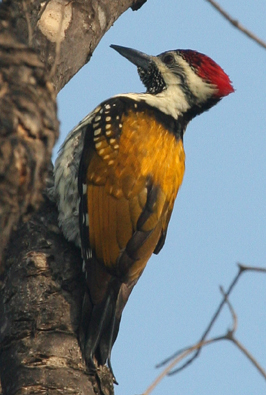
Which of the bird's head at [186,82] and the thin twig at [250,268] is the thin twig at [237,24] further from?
the bird's head at [186,82]

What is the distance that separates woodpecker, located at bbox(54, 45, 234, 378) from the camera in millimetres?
4145

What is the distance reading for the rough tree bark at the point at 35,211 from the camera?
2629mm

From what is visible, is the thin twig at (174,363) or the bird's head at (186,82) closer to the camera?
the thin twig at (174,363)

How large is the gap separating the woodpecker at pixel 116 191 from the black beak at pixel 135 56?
43cm

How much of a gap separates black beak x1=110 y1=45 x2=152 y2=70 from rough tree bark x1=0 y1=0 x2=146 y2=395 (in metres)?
0.32

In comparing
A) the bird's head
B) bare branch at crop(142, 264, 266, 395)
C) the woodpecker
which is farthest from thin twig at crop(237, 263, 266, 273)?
the bird's head

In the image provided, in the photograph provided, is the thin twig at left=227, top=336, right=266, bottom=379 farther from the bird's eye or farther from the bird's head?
the bird's eye

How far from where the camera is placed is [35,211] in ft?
9.71

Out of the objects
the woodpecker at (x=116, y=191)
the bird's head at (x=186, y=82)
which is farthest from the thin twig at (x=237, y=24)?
the bird's head at (x=186, y=82)

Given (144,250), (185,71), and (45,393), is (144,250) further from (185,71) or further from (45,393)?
(185,71)

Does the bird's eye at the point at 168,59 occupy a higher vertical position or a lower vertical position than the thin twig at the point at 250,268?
higher

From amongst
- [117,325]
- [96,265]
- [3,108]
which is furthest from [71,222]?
[3,108]

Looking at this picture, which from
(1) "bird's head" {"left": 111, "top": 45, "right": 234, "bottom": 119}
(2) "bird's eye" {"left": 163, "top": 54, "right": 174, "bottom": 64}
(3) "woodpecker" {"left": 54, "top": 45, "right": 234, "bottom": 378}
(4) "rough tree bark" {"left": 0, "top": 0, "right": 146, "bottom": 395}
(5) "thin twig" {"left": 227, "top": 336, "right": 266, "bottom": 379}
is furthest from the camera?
(2) "bird's eye" {"left": 163, "top": 54, "right": 174, "bottom": 64}

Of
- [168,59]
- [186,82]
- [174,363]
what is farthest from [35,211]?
[168,59]
